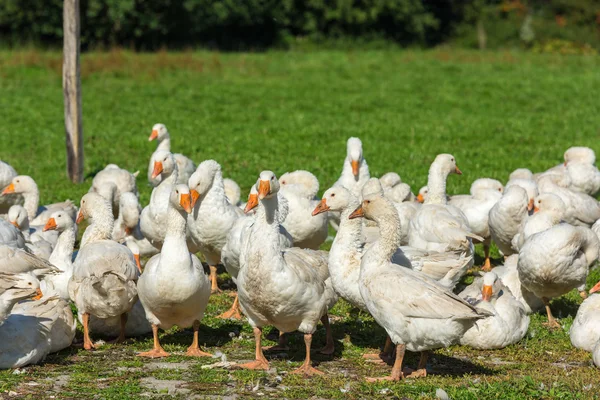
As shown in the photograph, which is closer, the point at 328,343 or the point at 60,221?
the point at 328,343

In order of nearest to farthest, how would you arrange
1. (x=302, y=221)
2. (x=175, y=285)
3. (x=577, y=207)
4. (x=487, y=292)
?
(x=175, y=285) < (x=487, y=292) < (x=302, y=221) < (x=577, y=207)

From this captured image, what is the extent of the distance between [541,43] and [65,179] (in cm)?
3598

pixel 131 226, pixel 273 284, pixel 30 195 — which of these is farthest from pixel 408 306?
pixel 30 195

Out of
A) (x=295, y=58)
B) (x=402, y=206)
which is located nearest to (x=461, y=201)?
(x=402, y=206)

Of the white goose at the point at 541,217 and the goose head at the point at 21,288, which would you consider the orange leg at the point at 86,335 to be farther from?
the white goose at the point at 541,217

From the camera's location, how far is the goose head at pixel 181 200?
9.09m

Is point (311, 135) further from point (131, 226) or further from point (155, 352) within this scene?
point (155, 352)

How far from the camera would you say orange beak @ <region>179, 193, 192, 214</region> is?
29.8 feet

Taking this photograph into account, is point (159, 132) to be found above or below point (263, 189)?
below

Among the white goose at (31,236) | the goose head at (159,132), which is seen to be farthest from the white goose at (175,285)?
the goose head at (159,132)

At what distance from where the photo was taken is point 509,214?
40.0ft

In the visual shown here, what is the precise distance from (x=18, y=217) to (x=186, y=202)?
4161 mm

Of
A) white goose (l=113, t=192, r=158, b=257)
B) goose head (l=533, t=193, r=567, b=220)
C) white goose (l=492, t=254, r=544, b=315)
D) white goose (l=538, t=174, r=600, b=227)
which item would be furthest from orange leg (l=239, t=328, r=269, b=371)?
white goose (l=538, t=174, r=600, b=227)

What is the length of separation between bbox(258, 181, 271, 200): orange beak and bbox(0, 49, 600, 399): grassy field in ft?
5.19
